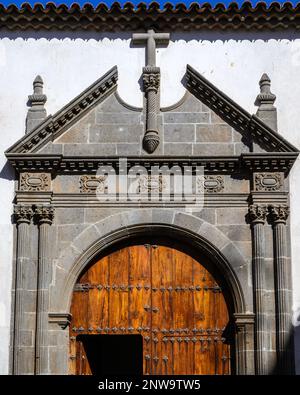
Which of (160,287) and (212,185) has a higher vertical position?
(212,185)

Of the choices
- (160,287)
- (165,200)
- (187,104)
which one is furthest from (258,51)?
(160,287)

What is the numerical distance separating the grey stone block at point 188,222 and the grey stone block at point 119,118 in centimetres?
155

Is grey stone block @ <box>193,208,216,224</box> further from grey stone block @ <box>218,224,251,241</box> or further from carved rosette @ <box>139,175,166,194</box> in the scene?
carved rosette @ <box>139,175,166,194</box>

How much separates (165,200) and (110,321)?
1.87 meters

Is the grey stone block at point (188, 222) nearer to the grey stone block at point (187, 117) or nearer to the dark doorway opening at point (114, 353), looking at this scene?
the grey stone block at point (187, 117)

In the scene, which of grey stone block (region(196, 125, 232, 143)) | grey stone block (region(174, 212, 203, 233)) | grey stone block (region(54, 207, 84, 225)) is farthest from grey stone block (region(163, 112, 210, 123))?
grey stone block (region(54, 207, 84, 225))

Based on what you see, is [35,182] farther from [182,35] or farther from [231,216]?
[182,35]

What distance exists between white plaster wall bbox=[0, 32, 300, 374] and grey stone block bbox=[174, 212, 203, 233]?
5.76ft

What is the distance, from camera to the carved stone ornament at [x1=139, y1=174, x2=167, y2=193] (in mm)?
14711

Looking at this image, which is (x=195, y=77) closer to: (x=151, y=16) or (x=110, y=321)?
(x=151, y=16)

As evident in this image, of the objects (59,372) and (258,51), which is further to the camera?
(258,51)

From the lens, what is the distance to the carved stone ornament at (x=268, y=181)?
14594mm

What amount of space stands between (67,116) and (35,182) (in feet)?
3.56

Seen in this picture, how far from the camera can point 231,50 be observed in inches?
605
